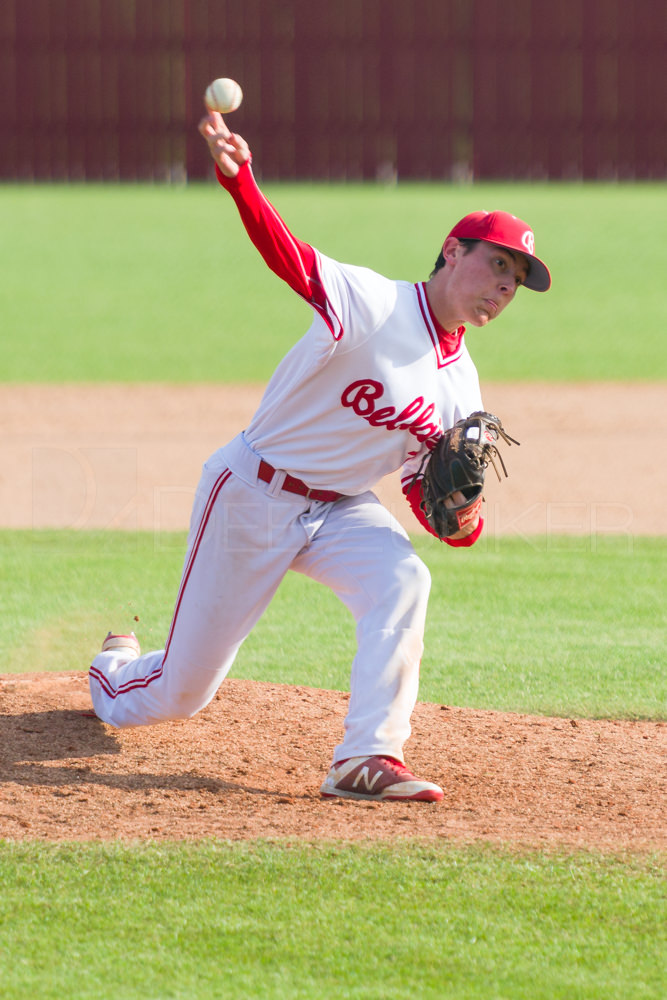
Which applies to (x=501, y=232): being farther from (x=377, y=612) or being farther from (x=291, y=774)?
(x=291, y=774)

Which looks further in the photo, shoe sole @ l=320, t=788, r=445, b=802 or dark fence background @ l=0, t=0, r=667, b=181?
dark fence background @ l=0, t=0, r=667, b=181

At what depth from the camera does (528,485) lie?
874 centimetres

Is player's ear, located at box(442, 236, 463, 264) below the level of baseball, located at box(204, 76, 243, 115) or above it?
below

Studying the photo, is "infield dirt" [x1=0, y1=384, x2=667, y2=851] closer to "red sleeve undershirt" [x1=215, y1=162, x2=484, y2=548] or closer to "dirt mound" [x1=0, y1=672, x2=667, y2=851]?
"dirt mound" [x1=0, y1=672, x2=667, y2=851]

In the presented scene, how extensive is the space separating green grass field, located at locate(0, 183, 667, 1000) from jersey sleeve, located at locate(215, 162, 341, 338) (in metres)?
1.41

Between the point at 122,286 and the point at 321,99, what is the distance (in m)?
7.74

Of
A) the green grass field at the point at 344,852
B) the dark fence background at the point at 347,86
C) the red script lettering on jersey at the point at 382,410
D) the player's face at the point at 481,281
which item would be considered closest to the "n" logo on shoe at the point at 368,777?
the green grass field at the point at 344,852

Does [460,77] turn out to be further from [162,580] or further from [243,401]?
[162,580]

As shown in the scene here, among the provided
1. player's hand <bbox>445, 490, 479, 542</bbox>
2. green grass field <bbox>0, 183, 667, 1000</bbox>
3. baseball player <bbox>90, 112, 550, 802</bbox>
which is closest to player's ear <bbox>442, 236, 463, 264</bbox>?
baseball player <bbox>90, 112, 550, 802</bbox>

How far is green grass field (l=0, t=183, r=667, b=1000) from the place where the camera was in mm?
2713

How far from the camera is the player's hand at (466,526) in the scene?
3.83 metres

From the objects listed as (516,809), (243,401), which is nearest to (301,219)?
(243,401)

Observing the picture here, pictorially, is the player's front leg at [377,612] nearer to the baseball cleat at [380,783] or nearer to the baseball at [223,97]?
the baseball cleat at [380,783]

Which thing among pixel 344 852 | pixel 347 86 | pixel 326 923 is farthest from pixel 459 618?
pixel 347 86
